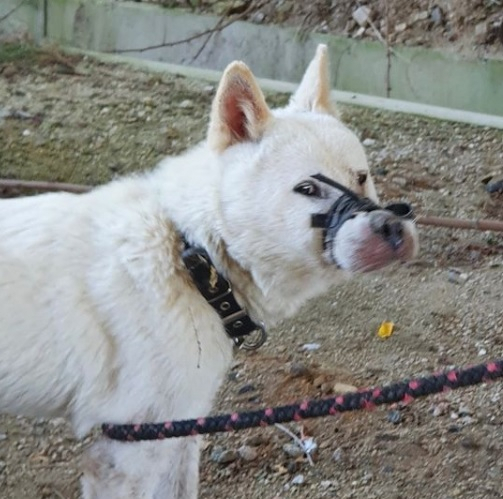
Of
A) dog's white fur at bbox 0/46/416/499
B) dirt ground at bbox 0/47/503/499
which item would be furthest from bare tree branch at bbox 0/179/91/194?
dog's white fur at bbox 0/46/416/499

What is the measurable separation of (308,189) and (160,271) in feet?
1.62

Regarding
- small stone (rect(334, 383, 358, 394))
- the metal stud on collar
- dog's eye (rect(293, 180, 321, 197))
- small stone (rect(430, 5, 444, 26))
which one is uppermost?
small stone (rect(430, 5, 444, 26))

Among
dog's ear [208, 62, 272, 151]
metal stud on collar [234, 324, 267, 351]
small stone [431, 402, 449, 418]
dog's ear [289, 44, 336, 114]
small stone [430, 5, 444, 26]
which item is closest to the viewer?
dog's ear [208, 62, 272, 151]

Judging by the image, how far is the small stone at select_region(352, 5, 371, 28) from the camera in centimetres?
742

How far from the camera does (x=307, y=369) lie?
411 centimetres

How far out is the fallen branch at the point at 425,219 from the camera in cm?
481

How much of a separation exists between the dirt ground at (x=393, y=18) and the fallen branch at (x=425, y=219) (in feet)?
8.02

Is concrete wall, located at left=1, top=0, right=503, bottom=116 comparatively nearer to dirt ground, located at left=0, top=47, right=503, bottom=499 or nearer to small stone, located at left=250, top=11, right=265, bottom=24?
small stone, located at left=250, top=11, right=265, bottom=24

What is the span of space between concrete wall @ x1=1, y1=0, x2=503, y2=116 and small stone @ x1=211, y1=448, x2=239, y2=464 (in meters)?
4.01

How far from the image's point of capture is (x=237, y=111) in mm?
2869

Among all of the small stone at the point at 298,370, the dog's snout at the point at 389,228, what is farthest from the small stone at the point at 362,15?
the dog's snout at the point at 389,228

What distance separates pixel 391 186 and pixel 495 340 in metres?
1.60

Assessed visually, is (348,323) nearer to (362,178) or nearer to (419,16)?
(362,178)

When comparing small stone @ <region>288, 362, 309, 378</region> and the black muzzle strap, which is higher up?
the black muzzle strap
